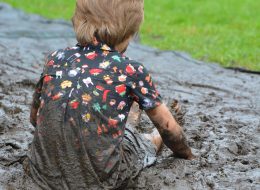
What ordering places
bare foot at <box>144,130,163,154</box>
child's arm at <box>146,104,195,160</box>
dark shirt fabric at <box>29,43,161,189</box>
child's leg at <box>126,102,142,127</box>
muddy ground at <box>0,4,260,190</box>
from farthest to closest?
child's leg at <box>126,102,142,127</box>
bare foot at <box>144,130,163,154</box>
muddy ground at <box>0,4,260,190</box>
child's arm at <box>146,104,195,160</box>
dark shirt fabric at <box>29,43,161,189</box>

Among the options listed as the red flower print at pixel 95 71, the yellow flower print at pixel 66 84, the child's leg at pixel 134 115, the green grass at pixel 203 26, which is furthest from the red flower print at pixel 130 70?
the green grass at pixel 203 26

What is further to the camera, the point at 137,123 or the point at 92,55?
the point at 137,123

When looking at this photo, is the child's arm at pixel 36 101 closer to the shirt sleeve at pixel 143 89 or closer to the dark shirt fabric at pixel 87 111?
the dark shirt fabric at pixel 87 111

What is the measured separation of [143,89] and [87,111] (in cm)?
30

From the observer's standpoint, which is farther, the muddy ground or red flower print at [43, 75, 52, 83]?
the muddy ground

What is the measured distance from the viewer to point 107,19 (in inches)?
112

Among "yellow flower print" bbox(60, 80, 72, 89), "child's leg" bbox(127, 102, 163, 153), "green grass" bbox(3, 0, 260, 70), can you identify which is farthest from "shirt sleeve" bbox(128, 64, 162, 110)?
"green grass" bbox(3, 0, 260, 70)

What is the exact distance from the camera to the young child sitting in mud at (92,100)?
9.26 feet

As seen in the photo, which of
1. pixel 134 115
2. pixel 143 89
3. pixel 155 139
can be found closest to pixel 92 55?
pixel 143 89

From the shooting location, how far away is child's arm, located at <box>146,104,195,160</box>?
9.66ft

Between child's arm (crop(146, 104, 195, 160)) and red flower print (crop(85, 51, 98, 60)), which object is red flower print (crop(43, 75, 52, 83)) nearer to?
red flower print (crop(85, 51, 98, 60))

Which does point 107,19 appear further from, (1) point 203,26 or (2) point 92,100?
(1) point 203,26

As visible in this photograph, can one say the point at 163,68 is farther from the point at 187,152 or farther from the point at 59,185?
the point at 59,185

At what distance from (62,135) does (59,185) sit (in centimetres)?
28
